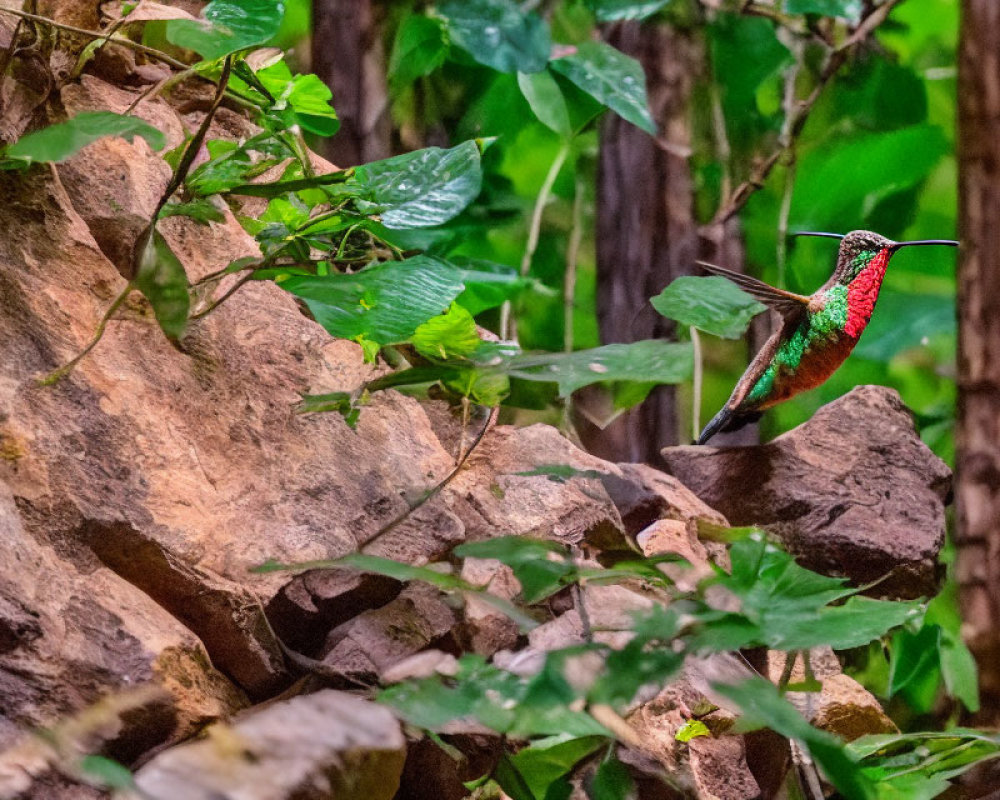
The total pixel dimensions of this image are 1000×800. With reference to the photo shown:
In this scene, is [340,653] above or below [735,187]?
below

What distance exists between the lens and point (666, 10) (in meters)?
2.38

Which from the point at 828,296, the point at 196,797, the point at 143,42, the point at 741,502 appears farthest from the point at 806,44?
the point at 196,797

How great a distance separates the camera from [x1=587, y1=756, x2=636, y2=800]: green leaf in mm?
804

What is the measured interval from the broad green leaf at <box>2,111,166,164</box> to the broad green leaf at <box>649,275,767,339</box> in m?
0.55

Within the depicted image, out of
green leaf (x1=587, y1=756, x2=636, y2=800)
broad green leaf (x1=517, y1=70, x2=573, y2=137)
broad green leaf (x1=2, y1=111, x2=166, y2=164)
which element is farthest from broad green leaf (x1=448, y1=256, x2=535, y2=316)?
green leaf (x1=587, y1=756, x2=636, y2=800)

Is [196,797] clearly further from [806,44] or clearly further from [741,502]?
[806,44]

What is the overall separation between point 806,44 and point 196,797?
2.46 meters

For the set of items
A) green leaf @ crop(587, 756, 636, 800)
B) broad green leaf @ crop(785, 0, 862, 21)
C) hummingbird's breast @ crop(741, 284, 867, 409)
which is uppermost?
broad green leaf @ crop(785, 0, 862, 21)

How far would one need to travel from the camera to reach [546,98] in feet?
6.66

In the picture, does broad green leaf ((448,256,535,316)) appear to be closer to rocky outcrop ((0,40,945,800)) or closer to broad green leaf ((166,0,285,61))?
rocky outcrop ((0,40,945,800))

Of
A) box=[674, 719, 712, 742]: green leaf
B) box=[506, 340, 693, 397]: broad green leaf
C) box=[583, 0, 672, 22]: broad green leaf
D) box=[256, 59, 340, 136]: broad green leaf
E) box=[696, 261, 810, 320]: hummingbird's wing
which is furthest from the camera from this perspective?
box=[583, 0, 672, 22]: broad green leaf

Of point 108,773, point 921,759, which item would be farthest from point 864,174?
point 108,773

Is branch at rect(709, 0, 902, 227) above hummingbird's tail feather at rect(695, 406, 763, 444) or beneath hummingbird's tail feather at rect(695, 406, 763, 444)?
above

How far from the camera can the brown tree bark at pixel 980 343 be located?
62.6 inches
